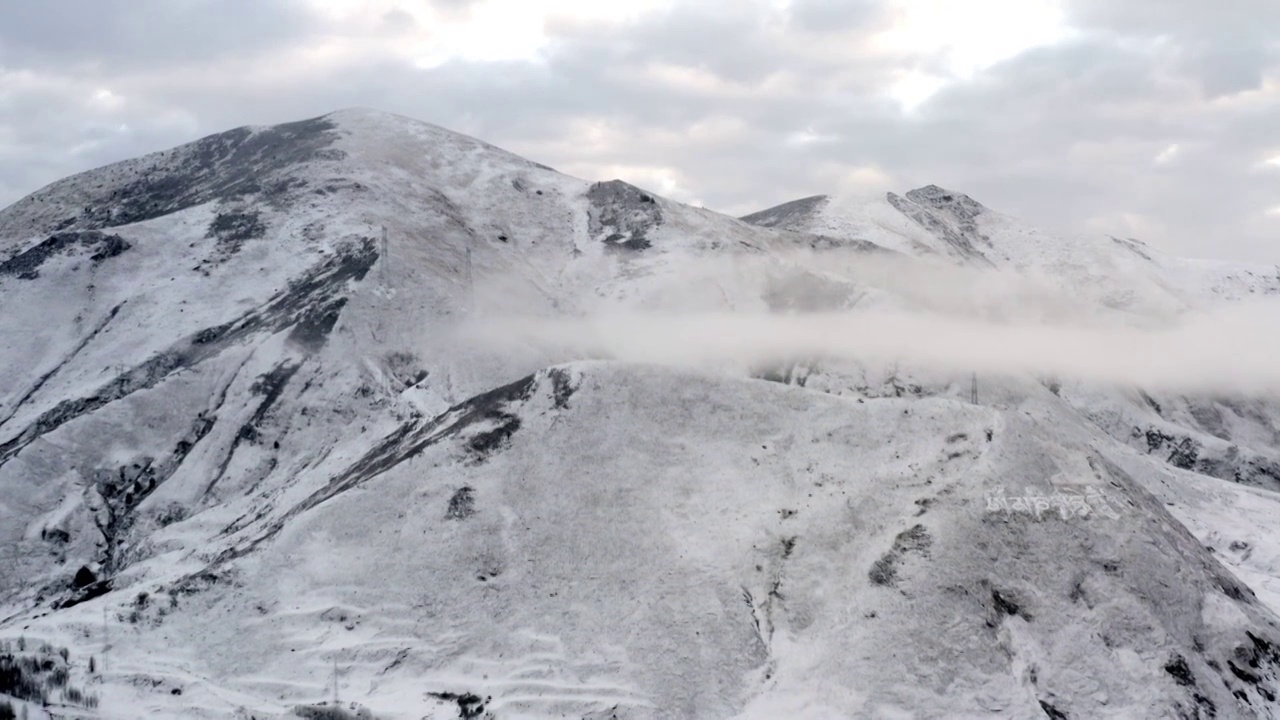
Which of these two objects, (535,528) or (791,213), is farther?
(791,213)

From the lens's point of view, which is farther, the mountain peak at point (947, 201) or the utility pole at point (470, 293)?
the mountain peak at point (947, 201)

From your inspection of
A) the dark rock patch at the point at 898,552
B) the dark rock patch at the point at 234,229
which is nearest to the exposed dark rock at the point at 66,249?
the dark rock patch at the point at 234,229

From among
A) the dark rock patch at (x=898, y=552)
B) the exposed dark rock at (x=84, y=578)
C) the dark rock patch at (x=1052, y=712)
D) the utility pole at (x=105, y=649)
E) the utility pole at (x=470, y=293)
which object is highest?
the utility pole at (x=470, y=293)

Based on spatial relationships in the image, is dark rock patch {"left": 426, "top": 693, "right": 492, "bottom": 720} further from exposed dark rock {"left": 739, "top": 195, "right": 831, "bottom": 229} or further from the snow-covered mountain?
exposed dark rock {"left": 739, "top": 195, "right": 831, "bottom": 229}

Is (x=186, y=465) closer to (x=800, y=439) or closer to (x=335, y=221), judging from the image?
(x=335, y=221)

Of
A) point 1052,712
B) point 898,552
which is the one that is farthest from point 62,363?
point 1052,712

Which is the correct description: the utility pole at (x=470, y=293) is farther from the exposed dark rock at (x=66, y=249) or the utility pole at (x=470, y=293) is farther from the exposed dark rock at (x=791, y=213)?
the exposed dark rock at (x=791, y=213)

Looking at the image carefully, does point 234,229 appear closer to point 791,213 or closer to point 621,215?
point 621,215

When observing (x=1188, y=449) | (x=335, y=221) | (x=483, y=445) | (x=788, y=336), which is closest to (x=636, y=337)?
(x=788, y=336)
